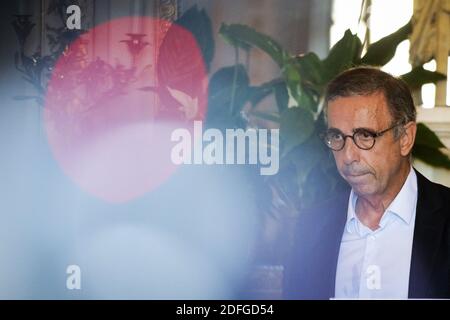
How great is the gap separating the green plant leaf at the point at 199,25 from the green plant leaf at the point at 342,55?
189 mm

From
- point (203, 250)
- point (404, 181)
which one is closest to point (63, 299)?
point (203, 250)

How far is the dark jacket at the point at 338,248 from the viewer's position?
1.16m

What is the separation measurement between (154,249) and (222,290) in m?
0.12

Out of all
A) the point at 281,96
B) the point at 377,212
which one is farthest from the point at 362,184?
the point at 281,96

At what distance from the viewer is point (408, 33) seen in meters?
1.36

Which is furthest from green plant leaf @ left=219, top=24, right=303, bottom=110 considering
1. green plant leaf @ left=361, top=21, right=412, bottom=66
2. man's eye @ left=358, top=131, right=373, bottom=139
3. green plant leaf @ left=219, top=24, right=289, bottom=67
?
man's eye @ left=358, top=131, right=373, bottom=139

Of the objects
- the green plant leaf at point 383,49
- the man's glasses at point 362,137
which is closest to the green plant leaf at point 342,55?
the green plant leaf at point 383,49

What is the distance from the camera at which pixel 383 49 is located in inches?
51.3

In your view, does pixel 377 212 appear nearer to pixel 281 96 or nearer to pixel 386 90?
pixel 386 90

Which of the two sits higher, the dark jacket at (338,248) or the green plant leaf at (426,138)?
the green plant leaf at (426,138)

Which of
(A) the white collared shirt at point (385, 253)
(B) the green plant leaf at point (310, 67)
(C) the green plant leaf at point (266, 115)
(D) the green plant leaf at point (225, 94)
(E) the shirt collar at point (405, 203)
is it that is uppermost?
(B) the green plant leaf at point (310, 67)

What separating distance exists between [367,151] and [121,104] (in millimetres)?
374

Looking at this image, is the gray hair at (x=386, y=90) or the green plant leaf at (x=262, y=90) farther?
the green plant leaf at (x=262, y=90)

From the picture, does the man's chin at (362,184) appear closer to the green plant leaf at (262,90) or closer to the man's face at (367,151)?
the man's face at (367,151)
